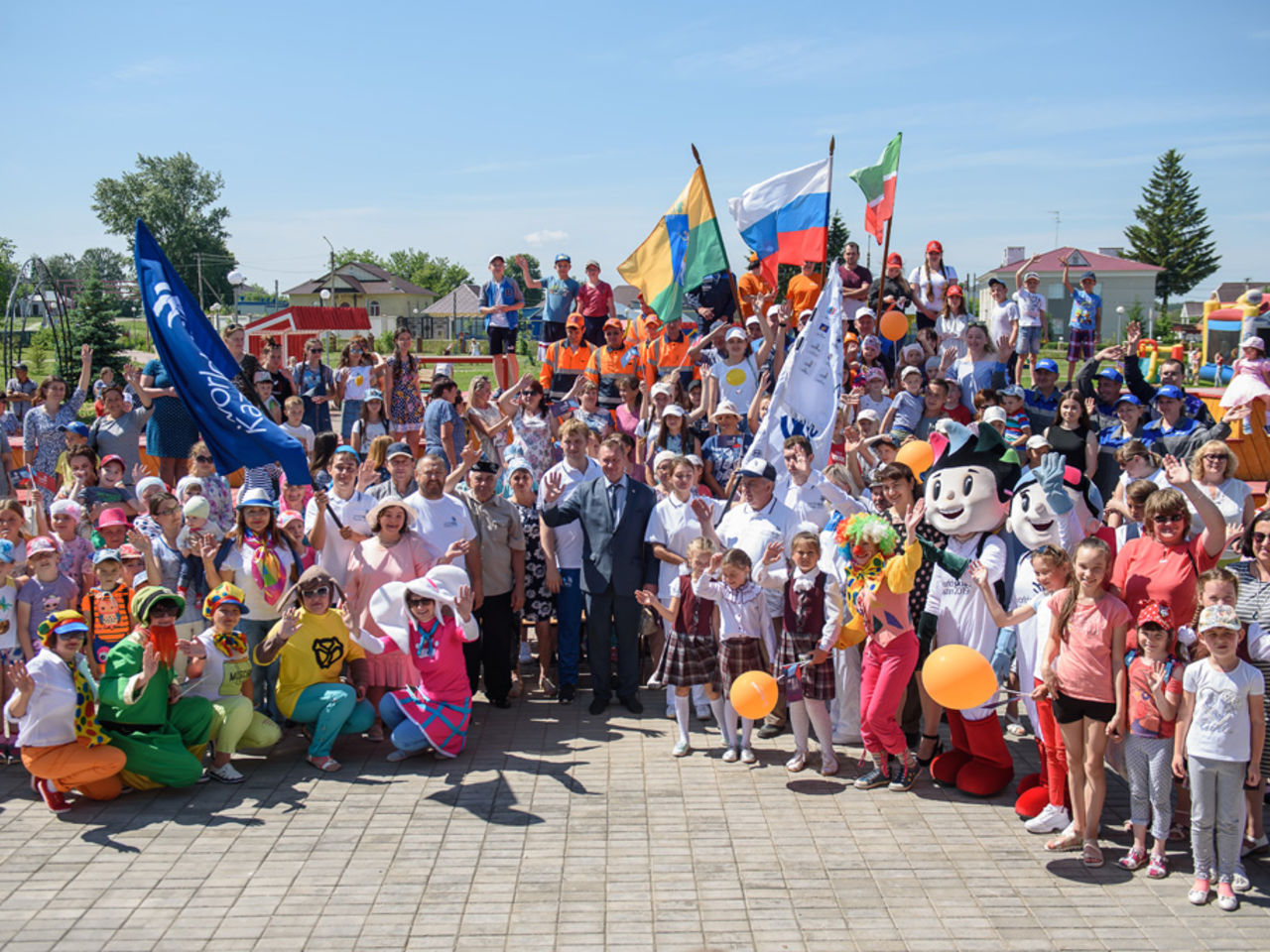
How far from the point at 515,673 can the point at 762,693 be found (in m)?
2.74

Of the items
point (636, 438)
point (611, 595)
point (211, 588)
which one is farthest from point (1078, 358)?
point (211, 588)

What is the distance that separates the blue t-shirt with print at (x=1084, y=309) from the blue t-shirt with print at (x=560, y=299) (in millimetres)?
6640

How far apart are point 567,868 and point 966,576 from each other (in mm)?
2884

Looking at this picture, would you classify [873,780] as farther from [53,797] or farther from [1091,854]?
[53,797]

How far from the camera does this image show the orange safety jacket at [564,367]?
12.2 meters

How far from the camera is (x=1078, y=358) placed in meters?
15.1

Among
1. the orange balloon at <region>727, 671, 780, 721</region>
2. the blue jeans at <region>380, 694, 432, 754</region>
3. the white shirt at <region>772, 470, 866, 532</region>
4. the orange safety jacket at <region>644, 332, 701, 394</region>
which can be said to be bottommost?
the blue jeans at <region>380, 694, 432, 754</region>

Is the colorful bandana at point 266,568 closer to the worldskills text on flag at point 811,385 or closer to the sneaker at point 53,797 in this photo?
the sneaker at point 53,797

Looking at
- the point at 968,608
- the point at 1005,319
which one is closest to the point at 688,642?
the point at 968,608

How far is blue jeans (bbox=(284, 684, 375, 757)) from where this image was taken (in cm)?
694

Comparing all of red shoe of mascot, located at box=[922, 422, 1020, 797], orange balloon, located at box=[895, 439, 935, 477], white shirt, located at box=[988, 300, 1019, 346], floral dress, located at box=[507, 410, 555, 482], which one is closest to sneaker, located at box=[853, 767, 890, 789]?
red shoe of mascot, located at box=[922, 422, 1020, 797]

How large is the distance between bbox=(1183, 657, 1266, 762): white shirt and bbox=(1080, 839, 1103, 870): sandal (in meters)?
0.77

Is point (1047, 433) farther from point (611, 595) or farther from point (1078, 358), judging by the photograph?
point (1078, 358)

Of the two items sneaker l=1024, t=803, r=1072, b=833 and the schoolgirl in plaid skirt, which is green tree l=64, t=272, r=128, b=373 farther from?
sneaker l=1024, t=803, r=1072, b=833
